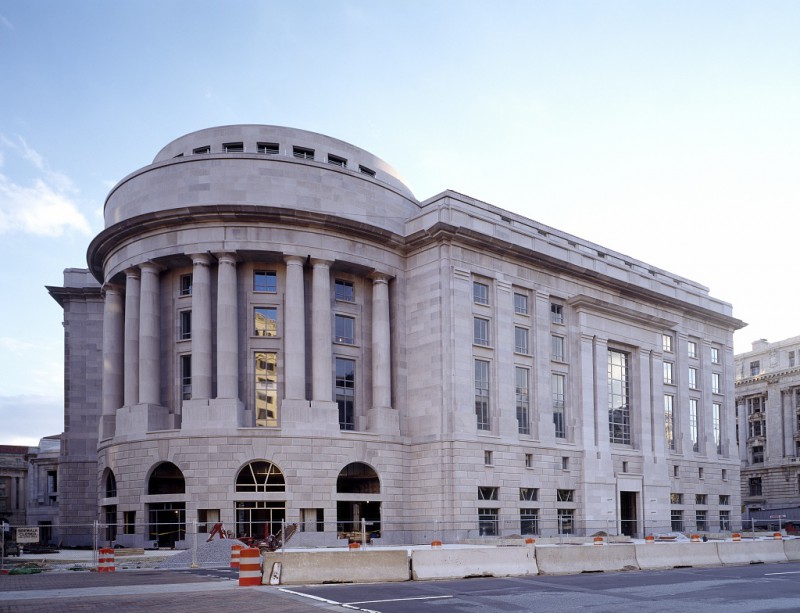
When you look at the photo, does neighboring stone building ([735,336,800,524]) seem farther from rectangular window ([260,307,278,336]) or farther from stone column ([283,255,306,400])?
rectangular window ([260,307,278,336])

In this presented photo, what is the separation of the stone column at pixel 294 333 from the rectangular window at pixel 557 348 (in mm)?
19162

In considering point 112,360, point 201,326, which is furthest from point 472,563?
point 112,360

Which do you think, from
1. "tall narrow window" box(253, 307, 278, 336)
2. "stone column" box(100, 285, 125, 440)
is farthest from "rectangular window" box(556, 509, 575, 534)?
"stone column" box(100, 285, 125, 440)

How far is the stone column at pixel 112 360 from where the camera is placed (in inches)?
2087

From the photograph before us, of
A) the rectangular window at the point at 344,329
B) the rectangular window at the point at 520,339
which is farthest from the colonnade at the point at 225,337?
the rectangular window at the point at 520,339

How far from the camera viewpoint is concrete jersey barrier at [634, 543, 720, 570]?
28422 millimetres

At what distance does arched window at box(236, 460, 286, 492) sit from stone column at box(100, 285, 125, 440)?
10891mm

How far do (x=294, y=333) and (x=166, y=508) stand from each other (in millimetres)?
12601

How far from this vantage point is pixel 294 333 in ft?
161

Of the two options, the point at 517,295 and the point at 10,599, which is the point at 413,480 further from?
the point at 10,599

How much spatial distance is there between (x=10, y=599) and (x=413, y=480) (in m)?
34.0

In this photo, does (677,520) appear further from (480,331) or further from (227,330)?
(227,330)

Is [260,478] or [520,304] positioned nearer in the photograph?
[260,478]

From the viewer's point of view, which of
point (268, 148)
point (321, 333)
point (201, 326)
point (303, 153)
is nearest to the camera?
point (201, 326)
